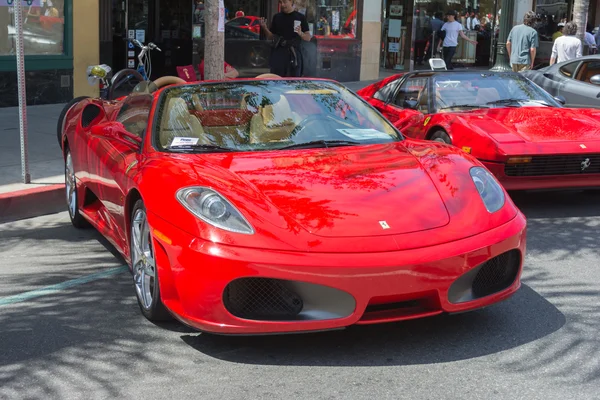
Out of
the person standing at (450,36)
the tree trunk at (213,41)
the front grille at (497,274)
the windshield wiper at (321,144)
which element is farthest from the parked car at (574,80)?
the person standing at (450,36)

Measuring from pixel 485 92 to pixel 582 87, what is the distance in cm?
333

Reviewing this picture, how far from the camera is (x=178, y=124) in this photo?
211 inches

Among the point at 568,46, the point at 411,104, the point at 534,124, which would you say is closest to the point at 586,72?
the point at 568,46

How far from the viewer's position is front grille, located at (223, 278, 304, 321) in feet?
13.4

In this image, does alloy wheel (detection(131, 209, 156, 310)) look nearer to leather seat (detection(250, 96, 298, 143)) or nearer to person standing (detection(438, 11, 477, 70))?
leather seat (detection(250, 96, 298, 143))

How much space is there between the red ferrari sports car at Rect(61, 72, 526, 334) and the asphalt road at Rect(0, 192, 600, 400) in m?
0.21

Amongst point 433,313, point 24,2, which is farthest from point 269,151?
point 24,2

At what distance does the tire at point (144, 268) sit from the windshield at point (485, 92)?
4614 mm

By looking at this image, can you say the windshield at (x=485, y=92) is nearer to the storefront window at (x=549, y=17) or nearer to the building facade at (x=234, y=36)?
the building facade at (x=234, y=36)

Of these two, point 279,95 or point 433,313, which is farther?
point 279,95

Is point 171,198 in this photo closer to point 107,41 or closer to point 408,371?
point 408,371

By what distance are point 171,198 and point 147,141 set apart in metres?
0.88

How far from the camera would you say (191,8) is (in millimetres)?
17203

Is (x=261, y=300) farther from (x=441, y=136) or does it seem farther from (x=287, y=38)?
(x=287, y=38)
